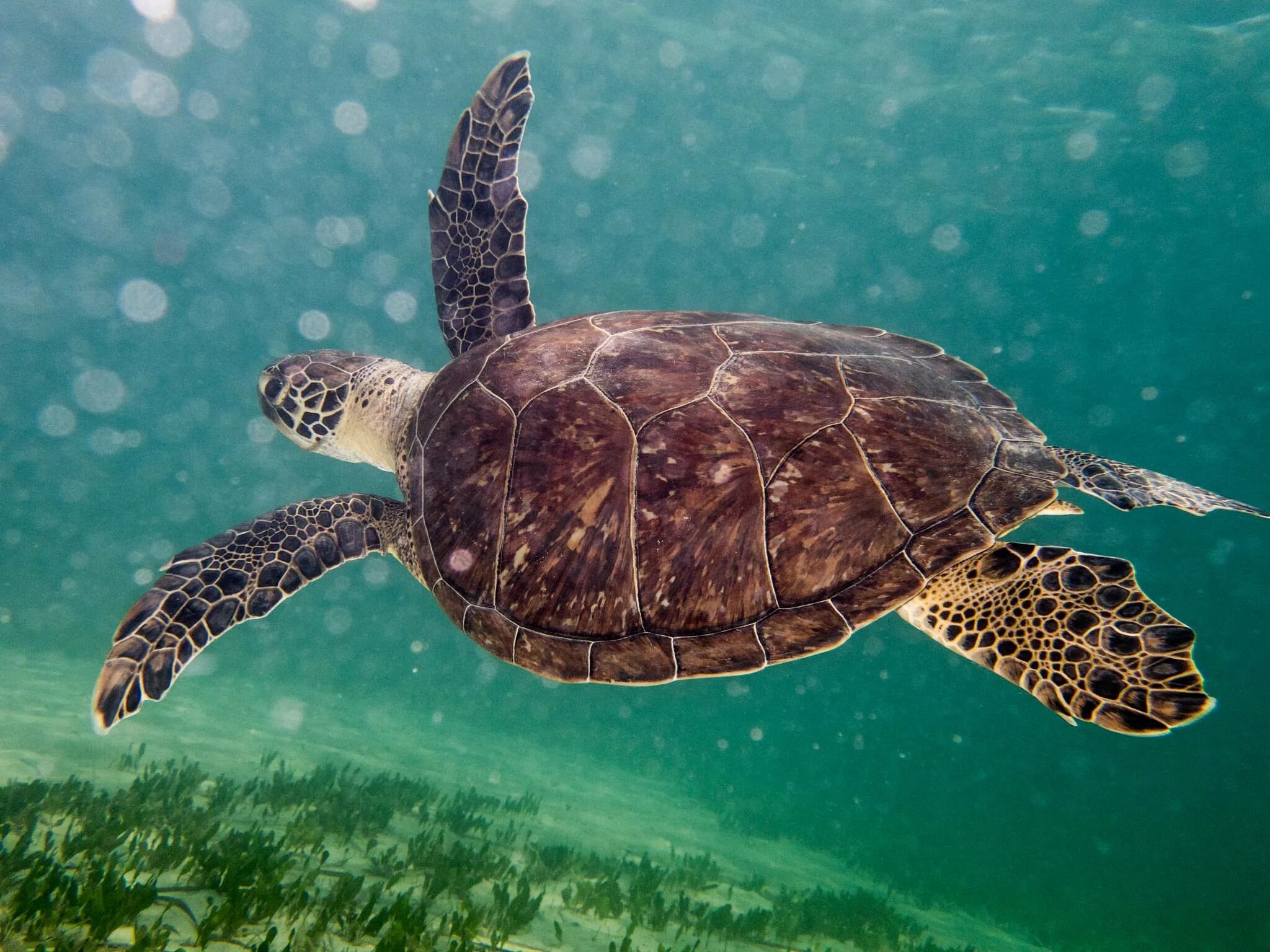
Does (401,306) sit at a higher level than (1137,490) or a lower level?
higher

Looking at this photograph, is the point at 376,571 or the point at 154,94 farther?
the point at 376,571

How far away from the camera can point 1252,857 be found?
16.8 metres

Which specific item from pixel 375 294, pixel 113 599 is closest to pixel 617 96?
pixel 375 294

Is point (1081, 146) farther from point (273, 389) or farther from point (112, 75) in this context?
point (112, 75)

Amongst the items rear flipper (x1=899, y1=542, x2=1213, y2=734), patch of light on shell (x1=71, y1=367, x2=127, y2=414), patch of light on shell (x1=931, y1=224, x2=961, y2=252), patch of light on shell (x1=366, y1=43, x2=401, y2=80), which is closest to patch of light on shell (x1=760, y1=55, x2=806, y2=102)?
patch of light on shell (x1=931, y1=224, x2=961, y2=252)

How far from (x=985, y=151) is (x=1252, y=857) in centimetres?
2684

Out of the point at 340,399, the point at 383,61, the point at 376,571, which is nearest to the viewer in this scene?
the point at 340,399

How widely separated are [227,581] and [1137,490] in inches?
215

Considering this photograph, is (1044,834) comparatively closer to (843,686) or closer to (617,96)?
(843,686)

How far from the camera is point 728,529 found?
2.81 metres

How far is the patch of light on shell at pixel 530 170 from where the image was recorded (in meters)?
32.7

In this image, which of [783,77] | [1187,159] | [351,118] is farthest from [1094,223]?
[351,118]

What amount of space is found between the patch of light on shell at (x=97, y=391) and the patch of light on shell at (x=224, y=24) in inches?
1164

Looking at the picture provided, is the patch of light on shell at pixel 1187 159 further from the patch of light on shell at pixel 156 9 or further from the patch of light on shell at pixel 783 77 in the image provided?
the patch of light on shell at pixel 156 9
